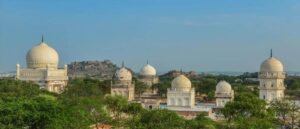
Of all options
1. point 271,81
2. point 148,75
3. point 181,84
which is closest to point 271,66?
point 271,81

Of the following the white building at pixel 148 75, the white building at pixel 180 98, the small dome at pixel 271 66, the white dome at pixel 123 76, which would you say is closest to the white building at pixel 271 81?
the small dome at pixel 271 66

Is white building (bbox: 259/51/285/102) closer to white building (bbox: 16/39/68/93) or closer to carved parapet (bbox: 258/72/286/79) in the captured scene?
carved parapet (bbox: 258/72/286/79)

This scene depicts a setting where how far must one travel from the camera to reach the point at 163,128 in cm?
2911

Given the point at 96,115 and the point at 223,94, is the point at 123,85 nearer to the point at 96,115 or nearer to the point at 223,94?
the point at 223,94

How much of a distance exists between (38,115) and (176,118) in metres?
7.89

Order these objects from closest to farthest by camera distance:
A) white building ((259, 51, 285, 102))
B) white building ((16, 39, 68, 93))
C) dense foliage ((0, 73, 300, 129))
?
dense foliage ((0, 73, 300, 129)) < white building ((259, 51, 285, 102)) < white building ((16, 39, 68, 93))

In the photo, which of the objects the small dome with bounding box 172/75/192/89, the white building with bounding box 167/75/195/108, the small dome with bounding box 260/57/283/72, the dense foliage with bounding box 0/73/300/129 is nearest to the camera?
the dense foliage with bounding box 0/73/300/129

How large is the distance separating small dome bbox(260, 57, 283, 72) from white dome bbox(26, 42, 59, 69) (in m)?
23.1

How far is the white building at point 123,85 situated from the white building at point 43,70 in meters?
5.84

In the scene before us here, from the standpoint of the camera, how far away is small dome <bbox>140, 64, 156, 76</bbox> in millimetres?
91875

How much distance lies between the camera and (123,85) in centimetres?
6300

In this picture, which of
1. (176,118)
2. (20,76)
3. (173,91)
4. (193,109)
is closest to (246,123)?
(176,118)

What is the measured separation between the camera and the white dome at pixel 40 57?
60.8 metres

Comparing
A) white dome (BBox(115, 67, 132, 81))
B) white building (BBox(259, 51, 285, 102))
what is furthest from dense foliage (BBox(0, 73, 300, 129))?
white dome (BBox(115, 67, 132, 81))
